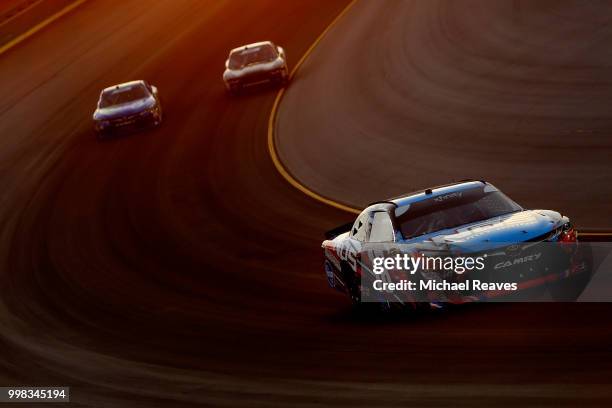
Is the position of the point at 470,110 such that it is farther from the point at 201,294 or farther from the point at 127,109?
the point at 127,109

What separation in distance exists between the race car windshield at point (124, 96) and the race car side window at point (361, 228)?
2541 cm

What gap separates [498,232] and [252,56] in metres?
30.3

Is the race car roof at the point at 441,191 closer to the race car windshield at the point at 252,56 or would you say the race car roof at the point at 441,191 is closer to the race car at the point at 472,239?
the race car at the point at 472,239

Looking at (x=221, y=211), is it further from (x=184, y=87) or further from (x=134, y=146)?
(x=184, y=87)

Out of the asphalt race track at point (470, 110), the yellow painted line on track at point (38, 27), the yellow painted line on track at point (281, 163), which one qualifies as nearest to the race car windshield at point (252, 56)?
the yellow painted line on track at point (281, 163)

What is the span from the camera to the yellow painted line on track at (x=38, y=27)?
174 ft

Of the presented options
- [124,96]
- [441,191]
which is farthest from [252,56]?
[441,191]

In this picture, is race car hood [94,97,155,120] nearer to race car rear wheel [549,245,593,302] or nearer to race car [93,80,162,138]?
race car [93,80,162,138]

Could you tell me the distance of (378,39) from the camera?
1548 inches

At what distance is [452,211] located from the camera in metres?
13.7

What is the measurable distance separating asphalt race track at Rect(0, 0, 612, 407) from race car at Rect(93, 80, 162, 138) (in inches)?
22.2

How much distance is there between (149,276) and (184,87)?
24735 mm

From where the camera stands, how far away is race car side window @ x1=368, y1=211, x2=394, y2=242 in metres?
13.8

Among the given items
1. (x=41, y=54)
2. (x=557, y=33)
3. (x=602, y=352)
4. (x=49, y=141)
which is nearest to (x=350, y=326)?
(x=602, y=352)
